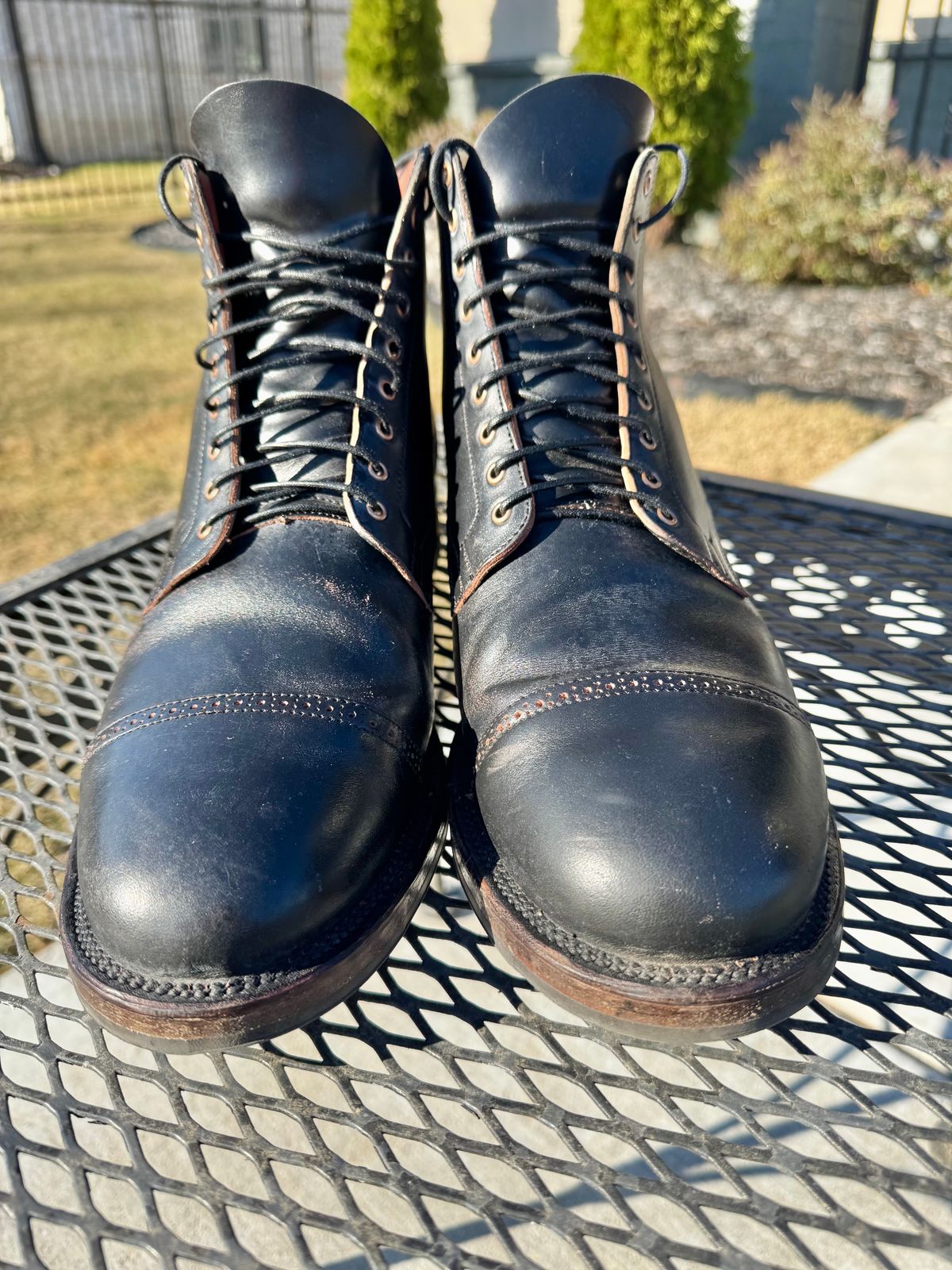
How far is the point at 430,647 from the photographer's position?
1055 millimetres

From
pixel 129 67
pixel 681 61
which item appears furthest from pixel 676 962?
pixel 129 67

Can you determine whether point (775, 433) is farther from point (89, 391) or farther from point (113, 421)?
point (89, 391)

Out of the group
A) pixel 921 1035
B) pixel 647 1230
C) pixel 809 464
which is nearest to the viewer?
pixel 647 1230

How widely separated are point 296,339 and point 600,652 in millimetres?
645

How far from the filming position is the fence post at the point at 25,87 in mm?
10930

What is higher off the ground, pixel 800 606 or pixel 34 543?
pixel 800 606

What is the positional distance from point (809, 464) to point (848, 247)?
1.77 m

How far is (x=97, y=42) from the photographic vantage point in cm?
1455

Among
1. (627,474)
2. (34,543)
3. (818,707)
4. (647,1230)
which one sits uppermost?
(627,474)

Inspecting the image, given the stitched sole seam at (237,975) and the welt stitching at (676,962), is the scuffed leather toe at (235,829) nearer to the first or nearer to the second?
the stitched sole seam at (237,975)

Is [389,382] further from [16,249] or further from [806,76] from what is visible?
[16,249]

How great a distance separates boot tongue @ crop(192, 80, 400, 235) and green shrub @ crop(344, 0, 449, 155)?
22.7ft

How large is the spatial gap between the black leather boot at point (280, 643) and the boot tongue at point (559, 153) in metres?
0.13

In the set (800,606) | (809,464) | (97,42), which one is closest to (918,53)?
(809,464)
